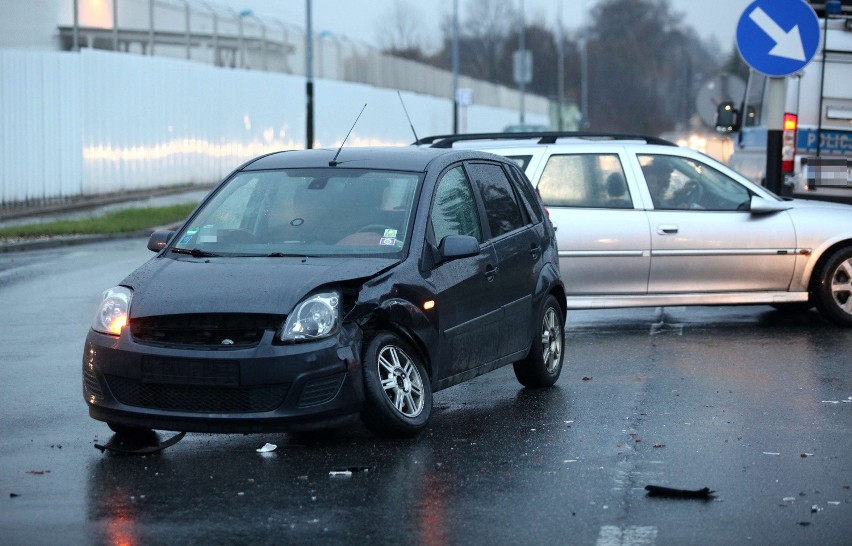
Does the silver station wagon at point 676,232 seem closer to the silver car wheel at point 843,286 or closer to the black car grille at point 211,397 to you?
the silver car wheel at point 843,286

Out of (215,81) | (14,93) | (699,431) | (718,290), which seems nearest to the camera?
(699,431)

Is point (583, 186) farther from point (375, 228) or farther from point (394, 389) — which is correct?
point (394, 389)

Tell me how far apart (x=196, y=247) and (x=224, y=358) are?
1.29 m

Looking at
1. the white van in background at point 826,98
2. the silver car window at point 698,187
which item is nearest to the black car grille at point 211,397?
the silver car window at point 698,187

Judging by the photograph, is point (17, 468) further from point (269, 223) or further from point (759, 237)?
point (759, 237)

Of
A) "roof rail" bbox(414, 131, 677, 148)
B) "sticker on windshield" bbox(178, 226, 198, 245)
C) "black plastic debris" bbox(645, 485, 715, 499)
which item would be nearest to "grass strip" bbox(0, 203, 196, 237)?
"roof rail" bbox(414, 131, 677, 148)

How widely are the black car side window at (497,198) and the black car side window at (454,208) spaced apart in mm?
154

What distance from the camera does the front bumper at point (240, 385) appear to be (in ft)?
22.3

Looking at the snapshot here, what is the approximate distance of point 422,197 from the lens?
797cm

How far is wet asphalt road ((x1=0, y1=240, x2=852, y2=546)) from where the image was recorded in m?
5.62

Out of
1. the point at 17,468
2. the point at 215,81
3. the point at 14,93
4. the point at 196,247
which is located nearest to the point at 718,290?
the point at 196,247

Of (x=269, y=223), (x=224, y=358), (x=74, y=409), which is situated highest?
(x=269, y=223)

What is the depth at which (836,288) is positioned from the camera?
12.1 metres

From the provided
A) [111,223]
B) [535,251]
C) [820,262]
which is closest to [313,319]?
[535,251]
